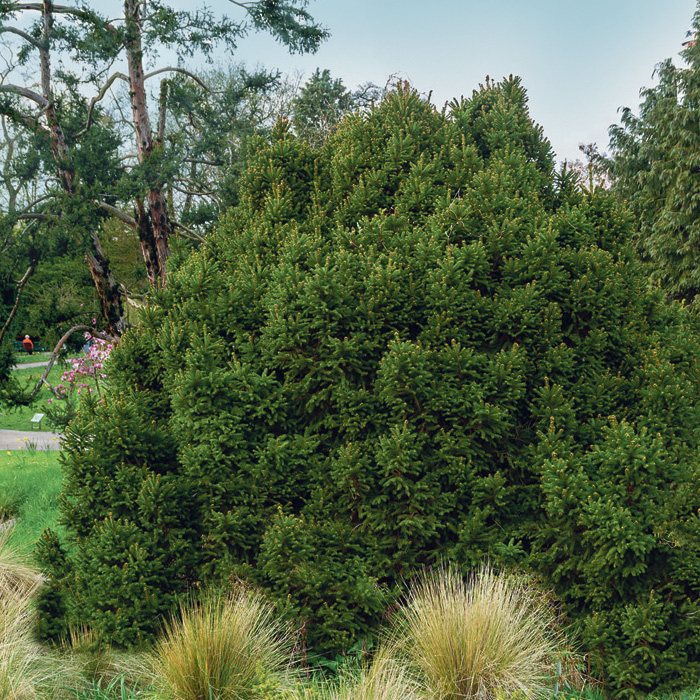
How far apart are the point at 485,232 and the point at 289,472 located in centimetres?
218

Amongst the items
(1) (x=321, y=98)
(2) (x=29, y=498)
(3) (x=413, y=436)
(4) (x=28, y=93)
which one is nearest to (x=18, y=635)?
(3) (x=413, y=436)

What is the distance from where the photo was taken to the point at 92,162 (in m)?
11.3

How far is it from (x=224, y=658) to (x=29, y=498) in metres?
6.61

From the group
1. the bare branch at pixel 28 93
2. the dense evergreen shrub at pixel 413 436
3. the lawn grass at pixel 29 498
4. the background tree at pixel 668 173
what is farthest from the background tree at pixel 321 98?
the dense evergreen shrub at pixel 413 436

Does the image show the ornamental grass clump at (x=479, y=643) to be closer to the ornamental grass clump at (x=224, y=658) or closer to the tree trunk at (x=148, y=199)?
the ornamental grass clump at (x=224, y=658)

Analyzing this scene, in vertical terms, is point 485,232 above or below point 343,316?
above

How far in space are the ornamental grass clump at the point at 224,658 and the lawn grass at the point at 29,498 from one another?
3.09m

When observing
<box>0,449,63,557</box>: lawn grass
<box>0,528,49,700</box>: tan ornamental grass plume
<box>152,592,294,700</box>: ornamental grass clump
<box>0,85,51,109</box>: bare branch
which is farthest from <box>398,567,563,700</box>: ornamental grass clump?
<box>0,85,51,109</box>: bare branch

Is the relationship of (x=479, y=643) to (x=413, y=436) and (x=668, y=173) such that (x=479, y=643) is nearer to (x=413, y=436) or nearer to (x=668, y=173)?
(x=413, y=436)

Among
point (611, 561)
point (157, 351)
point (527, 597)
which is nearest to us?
point (611, 561)

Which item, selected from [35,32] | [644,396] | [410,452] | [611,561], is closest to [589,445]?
[644,396]

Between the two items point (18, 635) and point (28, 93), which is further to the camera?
point (28, 93)

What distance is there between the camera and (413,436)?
4.04 m

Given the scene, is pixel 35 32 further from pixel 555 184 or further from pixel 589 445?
pixel 589 445
